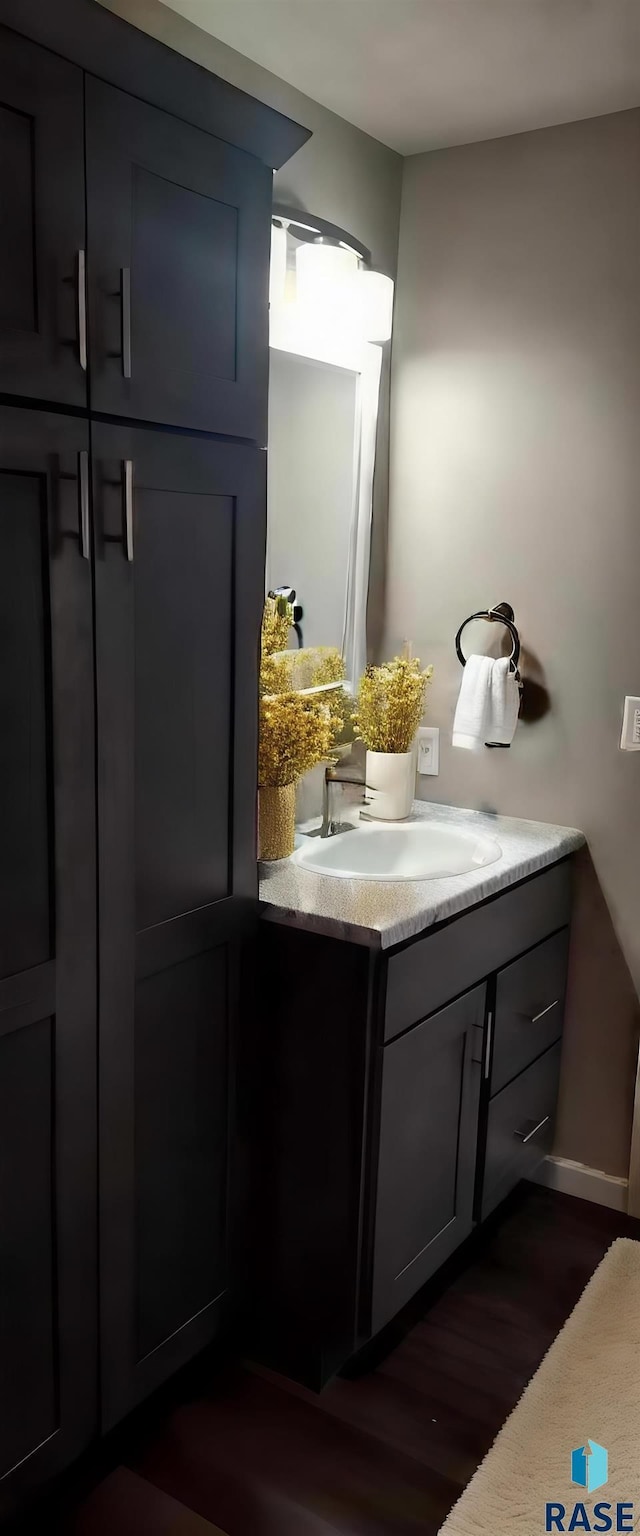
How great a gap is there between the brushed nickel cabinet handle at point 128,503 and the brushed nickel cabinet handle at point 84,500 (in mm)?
65

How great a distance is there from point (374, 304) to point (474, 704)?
2.91 feet

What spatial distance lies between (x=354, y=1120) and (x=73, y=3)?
5.29 ft

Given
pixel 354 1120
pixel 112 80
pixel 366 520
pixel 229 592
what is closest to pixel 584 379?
pixel 366 520

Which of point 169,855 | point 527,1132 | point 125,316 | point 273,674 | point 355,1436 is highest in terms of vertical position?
point 125,316

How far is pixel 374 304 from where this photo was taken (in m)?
2.42

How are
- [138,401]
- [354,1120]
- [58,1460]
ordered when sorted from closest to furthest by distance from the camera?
[138,401]
[58,1460]
[354,1120]

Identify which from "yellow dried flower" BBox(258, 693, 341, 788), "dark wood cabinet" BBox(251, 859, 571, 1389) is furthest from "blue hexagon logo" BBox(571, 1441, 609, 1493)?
"yellow dried flower" BBox(258, 693, 341, 788)

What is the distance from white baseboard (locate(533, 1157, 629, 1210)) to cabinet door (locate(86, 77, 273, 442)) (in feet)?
5.87

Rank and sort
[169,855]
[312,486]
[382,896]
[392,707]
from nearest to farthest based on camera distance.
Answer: [169,855], [382,896], [312,486], [392,707]

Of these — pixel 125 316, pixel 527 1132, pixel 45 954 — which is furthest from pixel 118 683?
pixel 527 1132

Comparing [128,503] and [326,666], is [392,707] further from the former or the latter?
[128,503]

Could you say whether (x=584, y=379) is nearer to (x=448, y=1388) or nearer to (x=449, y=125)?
(x=449, y=125)

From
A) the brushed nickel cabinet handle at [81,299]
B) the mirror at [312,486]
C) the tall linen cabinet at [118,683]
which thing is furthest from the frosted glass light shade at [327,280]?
the brushed nickel cabinet handle at [81,299]

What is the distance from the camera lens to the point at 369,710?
2521 mm
